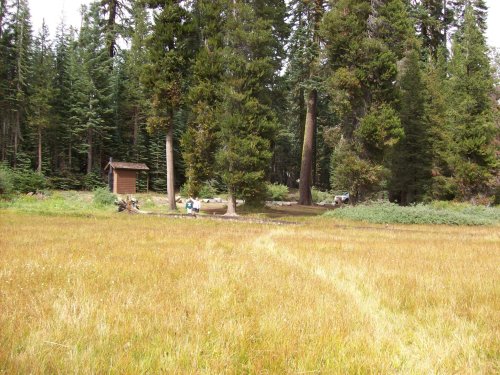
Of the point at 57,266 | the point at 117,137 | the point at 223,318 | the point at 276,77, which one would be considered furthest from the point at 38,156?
the point at 223,318

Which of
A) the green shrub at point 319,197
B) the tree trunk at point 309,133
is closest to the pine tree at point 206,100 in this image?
the tree trunk at point 309,133

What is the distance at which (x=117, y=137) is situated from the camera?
51156mm

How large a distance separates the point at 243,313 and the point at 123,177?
4097cm

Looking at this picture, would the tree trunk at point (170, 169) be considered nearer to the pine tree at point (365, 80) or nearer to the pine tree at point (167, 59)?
the pine tree at point (167, 59)

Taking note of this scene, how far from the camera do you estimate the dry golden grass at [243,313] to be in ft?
11.8

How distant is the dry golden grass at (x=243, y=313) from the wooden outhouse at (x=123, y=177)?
34357 mm

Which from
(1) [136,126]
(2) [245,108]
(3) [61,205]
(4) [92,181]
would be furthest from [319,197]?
(3) [61,205]

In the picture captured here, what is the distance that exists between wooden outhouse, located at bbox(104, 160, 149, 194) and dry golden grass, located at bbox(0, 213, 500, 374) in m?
34.4

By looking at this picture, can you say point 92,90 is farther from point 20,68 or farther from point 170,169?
point 170,169

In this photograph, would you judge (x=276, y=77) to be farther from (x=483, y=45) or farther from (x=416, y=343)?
(x=416, y=343)

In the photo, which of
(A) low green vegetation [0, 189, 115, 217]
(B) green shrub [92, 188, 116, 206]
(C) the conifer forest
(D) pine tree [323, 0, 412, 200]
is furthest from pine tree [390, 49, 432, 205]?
(A) low green vegetation [0, 189, 115, 217]

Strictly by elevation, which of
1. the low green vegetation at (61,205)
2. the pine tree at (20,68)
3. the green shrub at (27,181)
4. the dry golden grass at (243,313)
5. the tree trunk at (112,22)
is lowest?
the low green vegetation at (61,205)

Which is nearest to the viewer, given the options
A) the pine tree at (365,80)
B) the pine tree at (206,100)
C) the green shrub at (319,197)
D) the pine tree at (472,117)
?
the pine tree at (365,80)

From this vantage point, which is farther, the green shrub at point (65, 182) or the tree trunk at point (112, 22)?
the tree trunk at point (112, 22)
